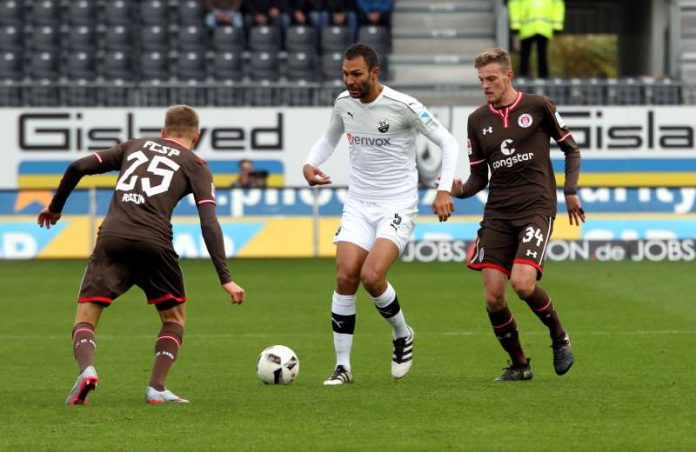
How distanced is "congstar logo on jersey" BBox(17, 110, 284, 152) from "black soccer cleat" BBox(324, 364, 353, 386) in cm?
1699

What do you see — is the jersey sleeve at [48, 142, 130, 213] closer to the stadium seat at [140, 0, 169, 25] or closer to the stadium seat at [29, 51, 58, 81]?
the stadium seat at [29, 51, 58, 81]

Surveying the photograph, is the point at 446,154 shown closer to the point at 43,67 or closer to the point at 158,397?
the point at 158,397

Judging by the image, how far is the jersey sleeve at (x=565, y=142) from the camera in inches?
382

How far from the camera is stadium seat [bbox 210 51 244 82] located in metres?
28.0

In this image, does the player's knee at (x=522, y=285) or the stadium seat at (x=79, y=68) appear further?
the stadium seat at (x=79, y=68)

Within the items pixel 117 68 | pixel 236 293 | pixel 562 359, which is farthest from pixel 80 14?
pixel 236 293

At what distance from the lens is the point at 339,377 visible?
9.72 metres

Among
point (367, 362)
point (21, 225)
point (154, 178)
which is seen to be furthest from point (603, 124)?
point (154, 178)

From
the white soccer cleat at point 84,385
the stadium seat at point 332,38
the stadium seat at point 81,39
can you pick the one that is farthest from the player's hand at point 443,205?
the stadium seat at point 81,39

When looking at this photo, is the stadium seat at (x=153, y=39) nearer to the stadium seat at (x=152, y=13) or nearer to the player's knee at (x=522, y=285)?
the stadium seat at (x=152, y=13)

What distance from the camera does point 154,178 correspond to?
8.55 meters

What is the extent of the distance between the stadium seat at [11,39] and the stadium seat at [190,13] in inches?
117

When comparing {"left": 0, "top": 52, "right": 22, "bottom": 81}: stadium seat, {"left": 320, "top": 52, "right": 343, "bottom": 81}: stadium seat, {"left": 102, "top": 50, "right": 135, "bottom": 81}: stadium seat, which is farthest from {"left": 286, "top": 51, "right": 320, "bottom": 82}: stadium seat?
{"left": 0, "top": 52, "right": 22, "bottom": 81}: stadium seat

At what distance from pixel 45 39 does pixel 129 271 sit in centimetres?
2065
